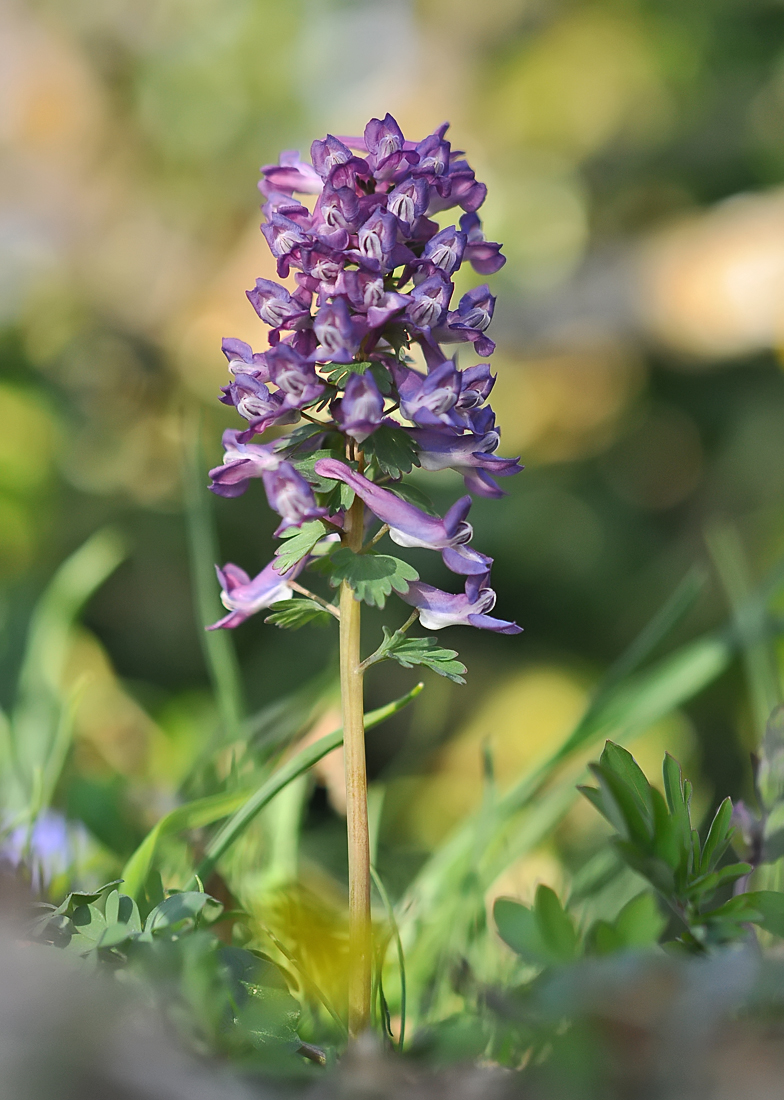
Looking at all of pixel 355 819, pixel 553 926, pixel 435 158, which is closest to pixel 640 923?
pixel 553 926

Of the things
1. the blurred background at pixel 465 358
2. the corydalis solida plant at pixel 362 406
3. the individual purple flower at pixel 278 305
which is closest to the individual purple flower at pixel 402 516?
the corydalis solida plant at pixel 362 406

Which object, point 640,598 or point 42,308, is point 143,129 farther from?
point 640,598

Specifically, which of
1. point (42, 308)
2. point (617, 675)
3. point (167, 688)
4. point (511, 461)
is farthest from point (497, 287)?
point (511, 461)

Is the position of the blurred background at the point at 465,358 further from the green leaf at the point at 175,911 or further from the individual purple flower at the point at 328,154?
the individual purple flower at the point at 328,154

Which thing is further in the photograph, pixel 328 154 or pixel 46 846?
pixel 46 846

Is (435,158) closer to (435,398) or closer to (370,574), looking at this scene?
(435,398)

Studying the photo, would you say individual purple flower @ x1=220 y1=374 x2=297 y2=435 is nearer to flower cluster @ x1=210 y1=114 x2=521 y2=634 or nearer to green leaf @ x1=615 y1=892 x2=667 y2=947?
flower cluster @ x1=210 y1=114 x2=521 y2=634
